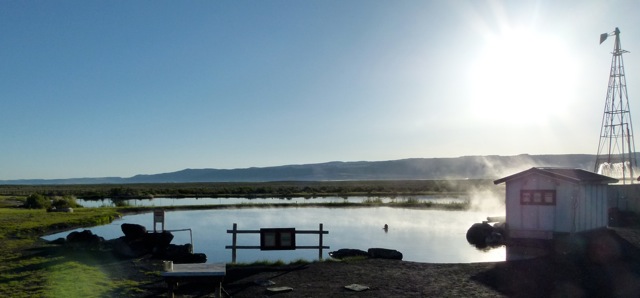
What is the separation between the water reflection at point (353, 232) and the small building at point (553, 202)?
170 centimetres

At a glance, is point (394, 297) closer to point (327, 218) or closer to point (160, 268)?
point (160, 268)

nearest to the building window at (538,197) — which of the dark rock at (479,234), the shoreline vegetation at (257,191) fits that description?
the dark rock at (479,234)

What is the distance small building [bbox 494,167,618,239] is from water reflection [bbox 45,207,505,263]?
170cm

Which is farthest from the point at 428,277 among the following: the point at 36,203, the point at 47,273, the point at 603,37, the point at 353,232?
the point at 36,203

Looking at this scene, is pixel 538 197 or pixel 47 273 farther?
pixel 538 197

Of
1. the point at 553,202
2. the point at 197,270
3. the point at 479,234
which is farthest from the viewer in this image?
the point at 479,234

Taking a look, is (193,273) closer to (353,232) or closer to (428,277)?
A: (428,277)

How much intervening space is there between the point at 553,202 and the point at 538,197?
669 mm

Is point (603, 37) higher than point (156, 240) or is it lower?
higher

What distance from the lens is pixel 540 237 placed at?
2311cm

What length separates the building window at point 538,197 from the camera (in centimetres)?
2319

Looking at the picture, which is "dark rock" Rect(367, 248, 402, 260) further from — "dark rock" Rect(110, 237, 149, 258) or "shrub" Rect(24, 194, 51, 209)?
"shrub" Rect(24, 194, 51, 209)

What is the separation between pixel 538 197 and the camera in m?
23.6

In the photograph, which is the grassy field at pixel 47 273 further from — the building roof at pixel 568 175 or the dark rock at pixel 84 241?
the building roof at pixel 568 175
